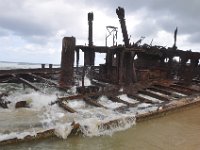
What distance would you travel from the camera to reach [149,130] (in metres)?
6.98

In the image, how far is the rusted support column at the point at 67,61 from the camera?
10.8 m

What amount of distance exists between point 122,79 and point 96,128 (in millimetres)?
5525

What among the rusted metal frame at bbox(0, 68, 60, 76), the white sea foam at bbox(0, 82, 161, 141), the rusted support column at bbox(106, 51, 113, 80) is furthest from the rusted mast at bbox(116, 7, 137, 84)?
the rusted metal frame at bbox(0, 68, 60, 76)

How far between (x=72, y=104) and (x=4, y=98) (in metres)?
2.07

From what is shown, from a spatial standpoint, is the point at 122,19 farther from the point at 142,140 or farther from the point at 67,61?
the point at 142,140

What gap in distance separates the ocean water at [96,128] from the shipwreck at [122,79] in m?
0.13

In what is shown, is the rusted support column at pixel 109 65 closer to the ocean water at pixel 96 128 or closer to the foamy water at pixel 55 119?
the foamy water at pixel 55 119

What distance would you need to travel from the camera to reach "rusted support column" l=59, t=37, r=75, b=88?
35.4ft

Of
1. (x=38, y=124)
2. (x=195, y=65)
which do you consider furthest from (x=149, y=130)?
(x=195, y=65)

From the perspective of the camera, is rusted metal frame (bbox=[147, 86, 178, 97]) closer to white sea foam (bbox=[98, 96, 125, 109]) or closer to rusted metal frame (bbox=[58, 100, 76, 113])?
white sea foam (bbox=[98, 96, 125, 109])

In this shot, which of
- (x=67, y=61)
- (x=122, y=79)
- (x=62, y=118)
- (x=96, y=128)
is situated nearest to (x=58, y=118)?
(x=62, y=118)

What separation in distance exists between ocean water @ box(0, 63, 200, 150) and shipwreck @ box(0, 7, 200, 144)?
0.43ft

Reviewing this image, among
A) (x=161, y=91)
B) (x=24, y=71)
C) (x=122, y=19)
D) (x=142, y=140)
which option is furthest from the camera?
(x=122, y=19)

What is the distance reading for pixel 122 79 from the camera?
1179cm
